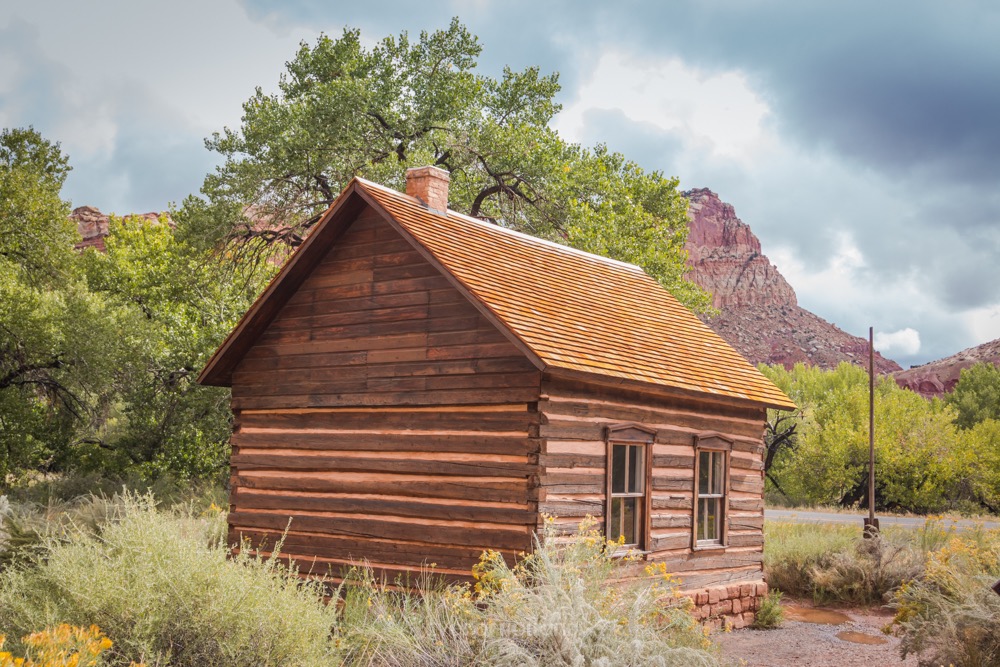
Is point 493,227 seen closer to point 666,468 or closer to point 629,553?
point 666,468

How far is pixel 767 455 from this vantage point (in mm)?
48375

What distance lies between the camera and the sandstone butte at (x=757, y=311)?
294 feet

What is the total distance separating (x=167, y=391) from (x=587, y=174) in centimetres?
1332

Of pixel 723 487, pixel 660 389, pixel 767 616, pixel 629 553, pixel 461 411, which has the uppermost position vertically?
pixel 660 389

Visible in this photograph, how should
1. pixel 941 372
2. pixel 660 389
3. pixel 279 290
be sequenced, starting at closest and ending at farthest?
pixel 660 389, pixel 279 290, pixel 941 372

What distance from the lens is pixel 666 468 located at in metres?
13.3

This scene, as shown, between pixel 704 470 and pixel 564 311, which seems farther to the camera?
pixel 704 470

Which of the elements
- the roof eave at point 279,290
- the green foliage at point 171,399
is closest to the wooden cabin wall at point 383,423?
the roof eave at point 279,290

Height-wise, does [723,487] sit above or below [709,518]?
above

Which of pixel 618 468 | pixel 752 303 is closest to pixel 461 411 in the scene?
pixel 618 468

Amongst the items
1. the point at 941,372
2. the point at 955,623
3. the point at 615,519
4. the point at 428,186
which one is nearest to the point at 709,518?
the point at 615,519

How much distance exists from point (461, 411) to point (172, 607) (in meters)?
4.74

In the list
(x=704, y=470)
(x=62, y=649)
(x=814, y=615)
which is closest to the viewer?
(x=62, y=649)

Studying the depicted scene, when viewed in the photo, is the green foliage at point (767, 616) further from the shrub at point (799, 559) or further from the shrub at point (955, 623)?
the shrub at point (955, 623)
